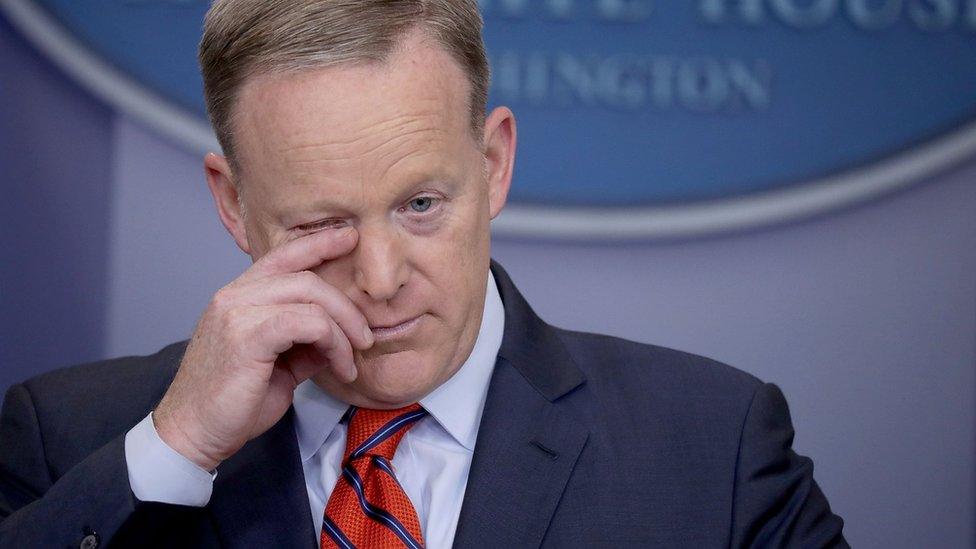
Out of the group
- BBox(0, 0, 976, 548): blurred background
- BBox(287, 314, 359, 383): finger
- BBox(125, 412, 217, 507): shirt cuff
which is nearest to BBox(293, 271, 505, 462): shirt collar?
BBox(287, 314, 359, 383): finger

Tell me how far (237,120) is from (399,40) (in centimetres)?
27

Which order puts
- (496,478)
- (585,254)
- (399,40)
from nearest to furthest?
(399,40) < (496,478) < (585,254)

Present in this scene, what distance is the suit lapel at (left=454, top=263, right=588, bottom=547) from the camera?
6.48ft

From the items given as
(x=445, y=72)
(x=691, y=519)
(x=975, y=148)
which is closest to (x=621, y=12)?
(x=975, y=148)

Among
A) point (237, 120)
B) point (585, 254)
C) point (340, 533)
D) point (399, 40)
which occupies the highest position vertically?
point (399, 40)

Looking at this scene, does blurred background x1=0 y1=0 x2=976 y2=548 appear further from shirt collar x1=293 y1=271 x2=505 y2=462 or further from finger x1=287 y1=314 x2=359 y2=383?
finger x1=287 y1=314 x2=359 y2=383

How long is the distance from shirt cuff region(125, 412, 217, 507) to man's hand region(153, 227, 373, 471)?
0.01 m

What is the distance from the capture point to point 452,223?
1.92 metres

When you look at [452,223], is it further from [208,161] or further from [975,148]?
[975,148]

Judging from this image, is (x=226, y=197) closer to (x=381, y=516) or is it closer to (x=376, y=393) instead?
(x=376, y=393)

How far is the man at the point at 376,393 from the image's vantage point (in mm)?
1857

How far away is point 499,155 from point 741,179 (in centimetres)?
99

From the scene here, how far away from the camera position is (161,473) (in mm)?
1899

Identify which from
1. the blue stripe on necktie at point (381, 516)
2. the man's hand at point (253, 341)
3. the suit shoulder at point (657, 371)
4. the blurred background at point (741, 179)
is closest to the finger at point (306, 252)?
the man's hand at point (253, 341)
